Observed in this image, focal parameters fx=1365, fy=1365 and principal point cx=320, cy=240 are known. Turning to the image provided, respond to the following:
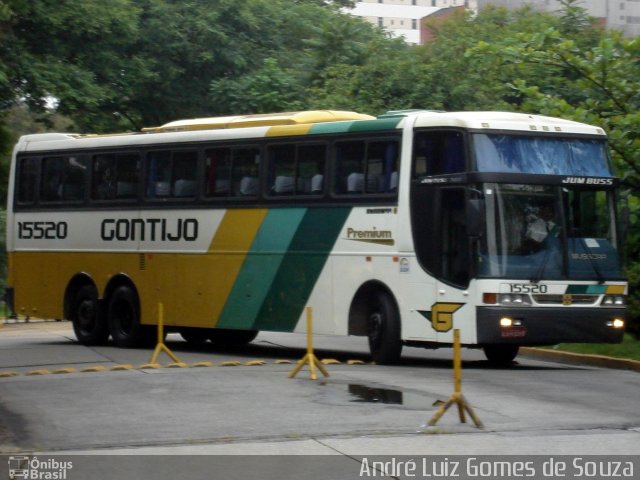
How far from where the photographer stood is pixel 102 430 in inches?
465

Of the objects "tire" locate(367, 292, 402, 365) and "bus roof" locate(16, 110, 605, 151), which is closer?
"bus roof" locate(16, 110, 605, 151)

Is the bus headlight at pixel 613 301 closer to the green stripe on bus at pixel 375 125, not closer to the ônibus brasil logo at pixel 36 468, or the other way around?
the green stripe on bus at pixel 375 125

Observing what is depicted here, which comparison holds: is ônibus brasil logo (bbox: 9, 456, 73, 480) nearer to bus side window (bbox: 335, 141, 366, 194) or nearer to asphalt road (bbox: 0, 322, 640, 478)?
asphalt road (bbox: 0, 322, 640, 478)

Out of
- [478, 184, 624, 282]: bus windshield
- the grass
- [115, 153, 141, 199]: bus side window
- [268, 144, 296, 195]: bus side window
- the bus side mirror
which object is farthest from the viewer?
[115, 153, 141, 199]: bus side window

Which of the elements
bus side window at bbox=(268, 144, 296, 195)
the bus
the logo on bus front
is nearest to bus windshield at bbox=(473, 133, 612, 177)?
the bus

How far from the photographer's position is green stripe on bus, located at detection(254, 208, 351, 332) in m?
19.6

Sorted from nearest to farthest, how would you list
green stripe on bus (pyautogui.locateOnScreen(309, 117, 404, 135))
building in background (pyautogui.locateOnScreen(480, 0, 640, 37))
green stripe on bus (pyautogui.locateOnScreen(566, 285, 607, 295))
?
green stripe on bus (pyautogui.locateOnScreen(566, 285, 607, 295))
green stripe on bus (pyautogui.locateOnScreen(309, 117, 404, 135))
building in background (pyautogui.locateOnScreen(480, 0, 640, 37))

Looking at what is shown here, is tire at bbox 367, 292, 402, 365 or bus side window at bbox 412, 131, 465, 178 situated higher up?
bus side window at bbox 412, 131, 465, 178

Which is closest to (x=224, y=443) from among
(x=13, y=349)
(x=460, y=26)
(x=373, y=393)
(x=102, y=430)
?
(x=102, y=430)

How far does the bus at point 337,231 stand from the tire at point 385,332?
0.03m

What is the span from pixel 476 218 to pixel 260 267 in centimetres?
454

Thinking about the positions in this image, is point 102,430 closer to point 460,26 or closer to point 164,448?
point 164,448

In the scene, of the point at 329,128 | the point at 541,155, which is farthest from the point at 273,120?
the point at 541,155

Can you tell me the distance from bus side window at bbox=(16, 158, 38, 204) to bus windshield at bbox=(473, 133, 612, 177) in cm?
1004
